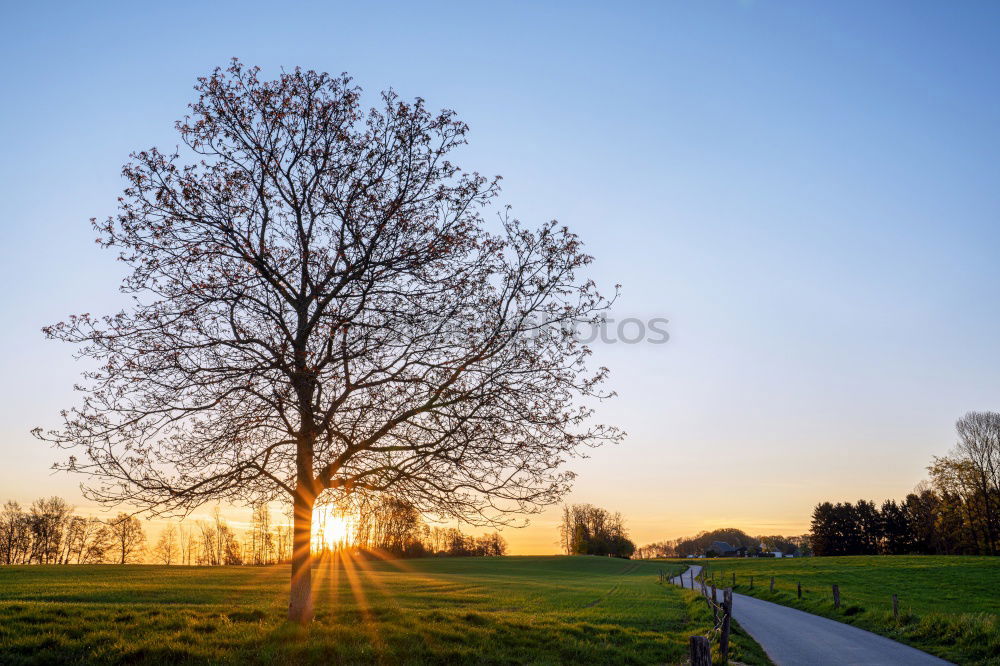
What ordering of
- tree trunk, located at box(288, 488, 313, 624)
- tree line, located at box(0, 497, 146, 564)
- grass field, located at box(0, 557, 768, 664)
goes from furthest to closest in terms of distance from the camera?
tree line, located at box(0, 497, 146, 564) < tree trunk, located at box(288, 488, 313, 624) < grass field, located at box(0, 557, 768, 664)

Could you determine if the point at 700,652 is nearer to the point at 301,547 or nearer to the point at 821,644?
the point at 301,547

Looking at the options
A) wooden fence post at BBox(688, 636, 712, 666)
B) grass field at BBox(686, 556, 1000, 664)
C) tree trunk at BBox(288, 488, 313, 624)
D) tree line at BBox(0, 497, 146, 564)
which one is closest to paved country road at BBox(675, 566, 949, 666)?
grass field at BBox(686, 556, 1000, 664)

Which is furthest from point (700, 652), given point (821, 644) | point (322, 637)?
point (821, 644)

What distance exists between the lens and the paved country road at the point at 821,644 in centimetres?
1628

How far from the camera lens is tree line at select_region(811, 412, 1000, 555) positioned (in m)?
85.0

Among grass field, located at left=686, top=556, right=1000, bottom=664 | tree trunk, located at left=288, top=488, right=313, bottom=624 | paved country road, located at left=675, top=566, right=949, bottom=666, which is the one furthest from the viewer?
grass field, located at left=686, top=556, right=1000, bottom=664

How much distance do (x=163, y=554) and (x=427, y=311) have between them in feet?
415

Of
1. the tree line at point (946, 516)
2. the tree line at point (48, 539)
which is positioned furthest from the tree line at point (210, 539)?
the tree line at point (946, 516)

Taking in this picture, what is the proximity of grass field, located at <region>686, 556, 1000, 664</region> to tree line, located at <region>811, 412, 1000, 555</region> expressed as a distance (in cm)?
1849

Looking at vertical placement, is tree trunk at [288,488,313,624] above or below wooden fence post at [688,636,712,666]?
above

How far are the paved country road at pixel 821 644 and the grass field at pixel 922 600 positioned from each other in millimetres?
870

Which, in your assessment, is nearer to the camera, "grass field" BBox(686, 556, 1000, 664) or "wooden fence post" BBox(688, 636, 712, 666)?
"wooden fence post" BBox(688, 636, 712, 666)

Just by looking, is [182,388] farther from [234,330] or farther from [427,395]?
[427,395]

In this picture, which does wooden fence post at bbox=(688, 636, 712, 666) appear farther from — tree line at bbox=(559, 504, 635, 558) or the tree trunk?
tree line at bbox=(559, 504, 635, 558)
